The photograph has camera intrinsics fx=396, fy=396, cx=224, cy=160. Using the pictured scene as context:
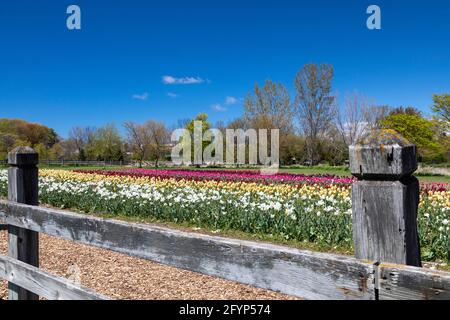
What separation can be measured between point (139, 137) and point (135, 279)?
56.1 meters

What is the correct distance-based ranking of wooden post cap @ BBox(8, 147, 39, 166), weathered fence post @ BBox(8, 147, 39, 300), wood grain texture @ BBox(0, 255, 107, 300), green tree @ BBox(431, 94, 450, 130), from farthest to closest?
green tree @ BBox(431, 94, 450, 130)
wooden post cap @ BBox(8, 147, 39, 166)
weathered fence post @ BBox(8, 147, 39, 300)
wood grain texture @ BBox(0, 255, 107, 300)

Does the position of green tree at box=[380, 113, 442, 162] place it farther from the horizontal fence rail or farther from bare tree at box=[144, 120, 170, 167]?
the horizontal fence rail

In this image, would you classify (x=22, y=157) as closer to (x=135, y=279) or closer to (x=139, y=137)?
(x=135, y=279)

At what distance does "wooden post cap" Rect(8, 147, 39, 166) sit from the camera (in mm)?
3402

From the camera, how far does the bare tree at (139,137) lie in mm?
58594

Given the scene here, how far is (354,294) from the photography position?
1.40m

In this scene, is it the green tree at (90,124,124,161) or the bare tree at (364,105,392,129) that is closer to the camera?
the bare tree at (364,105,392,129)

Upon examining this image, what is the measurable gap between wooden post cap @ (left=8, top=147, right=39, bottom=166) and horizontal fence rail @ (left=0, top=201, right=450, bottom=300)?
55.7 inches

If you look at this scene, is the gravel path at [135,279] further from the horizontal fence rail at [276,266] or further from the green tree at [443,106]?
the green tree at [443,106]

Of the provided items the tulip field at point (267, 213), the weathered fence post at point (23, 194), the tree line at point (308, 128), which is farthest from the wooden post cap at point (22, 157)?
the tree line at point (308, 128)

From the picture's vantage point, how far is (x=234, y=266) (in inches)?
67.3

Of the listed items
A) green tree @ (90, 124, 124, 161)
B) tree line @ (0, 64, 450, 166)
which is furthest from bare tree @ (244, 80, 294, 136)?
green tree @ (90, 124, 124, 161)
